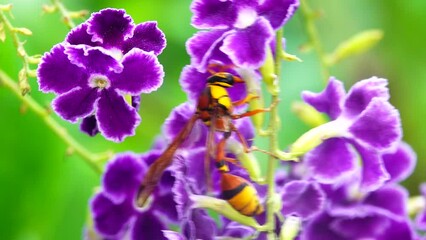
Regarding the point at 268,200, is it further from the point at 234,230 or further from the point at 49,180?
the point at 49,180

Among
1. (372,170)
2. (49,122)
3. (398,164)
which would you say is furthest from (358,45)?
(49,122)

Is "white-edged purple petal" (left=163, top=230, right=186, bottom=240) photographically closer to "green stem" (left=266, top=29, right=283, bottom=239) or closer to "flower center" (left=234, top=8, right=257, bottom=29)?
"green stem" (left=266, top=29, right=283, bottom=239)

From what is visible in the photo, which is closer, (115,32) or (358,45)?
(115,32)

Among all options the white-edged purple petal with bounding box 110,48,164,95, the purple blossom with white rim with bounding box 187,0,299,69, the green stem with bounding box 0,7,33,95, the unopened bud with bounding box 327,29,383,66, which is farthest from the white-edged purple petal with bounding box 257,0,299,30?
the unopened bud with bounding box 327,29,383,66

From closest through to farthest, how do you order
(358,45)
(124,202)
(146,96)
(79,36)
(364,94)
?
(79,36), (364,94), (124,202), (358,45), (146,96)

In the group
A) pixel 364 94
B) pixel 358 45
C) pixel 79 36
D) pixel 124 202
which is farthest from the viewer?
pixel 358 45

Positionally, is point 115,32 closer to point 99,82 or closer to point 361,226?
point 99,82
